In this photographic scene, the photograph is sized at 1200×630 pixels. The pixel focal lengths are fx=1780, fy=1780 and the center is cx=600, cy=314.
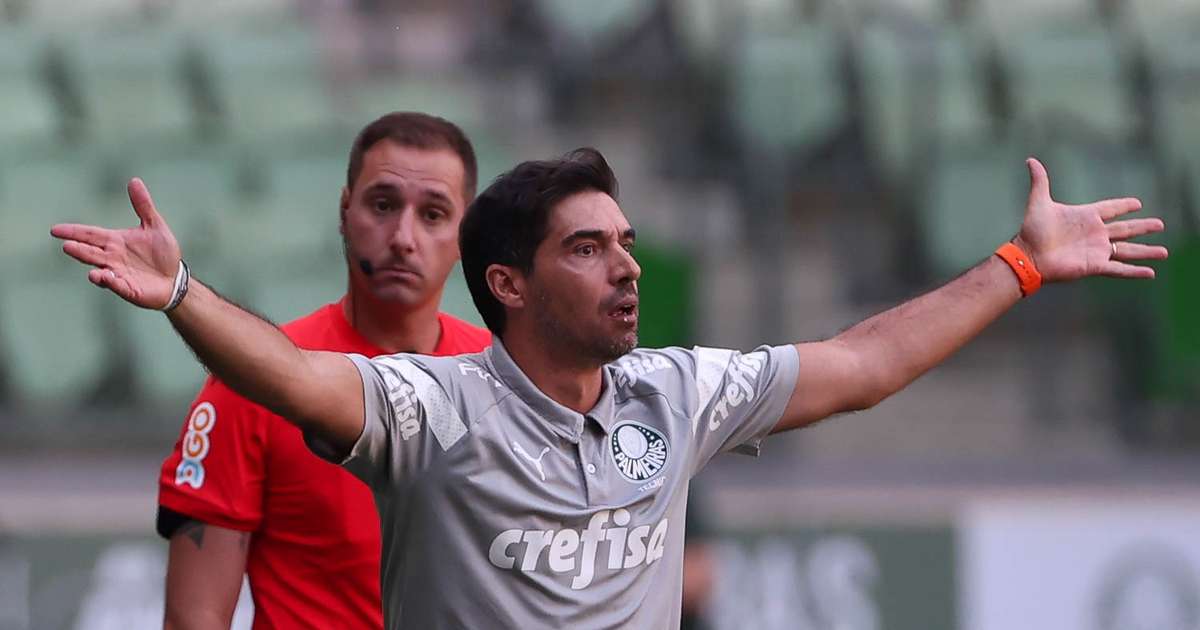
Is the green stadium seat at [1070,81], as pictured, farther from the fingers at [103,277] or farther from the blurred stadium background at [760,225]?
→ the fingers at [103,277]

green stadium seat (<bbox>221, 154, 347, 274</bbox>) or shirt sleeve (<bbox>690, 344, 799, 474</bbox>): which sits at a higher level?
green stadium seat (<bbox>221, 154, 347, 274</bbox>)

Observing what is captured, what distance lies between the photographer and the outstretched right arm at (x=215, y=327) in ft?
8.93

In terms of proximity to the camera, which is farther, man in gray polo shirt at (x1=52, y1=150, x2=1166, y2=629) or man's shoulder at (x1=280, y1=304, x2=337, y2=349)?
man's shoulder at (x1=280, y1=304, x2=337, y2=349)

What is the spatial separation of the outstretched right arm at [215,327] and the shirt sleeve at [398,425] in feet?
0.23

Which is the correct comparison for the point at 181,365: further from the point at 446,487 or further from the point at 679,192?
the point at 446,487

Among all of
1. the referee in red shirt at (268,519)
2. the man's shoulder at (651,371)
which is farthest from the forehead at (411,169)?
the man's shoulder at (651,371)

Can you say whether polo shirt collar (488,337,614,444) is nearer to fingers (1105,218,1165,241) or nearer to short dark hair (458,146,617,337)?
short dark hair (458,146,617,337)

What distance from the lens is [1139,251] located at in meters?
3.56

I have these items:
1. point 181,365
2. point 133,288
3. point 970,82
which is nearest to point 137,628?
point 181,365

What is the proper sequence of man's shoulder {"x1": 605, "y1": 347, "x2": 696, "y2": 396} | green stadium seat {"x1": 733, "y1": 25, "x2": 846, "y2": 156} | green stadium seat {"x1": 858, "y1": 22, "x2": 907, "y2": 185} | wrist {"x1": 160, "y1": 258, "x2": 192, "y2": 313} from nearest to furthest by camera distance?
wrist {"x1": 160, "y1": 258, "x2": 192, "y2": 313}, man's shoulder {"x1": 605, "y1": 347, "x2": 696, "y2": 396}, green stadium seat {"x1": 733, "y1": 25, "x2": 846, "y2": 156}, green stadium seat {"x1": 858, "y1": 22, "x2": 907, "y2": 185}

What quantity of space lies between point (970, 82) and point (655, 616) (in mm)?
7177

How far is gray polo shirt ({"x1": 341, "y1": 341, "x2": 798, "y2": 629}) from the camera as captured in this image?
9.90ft

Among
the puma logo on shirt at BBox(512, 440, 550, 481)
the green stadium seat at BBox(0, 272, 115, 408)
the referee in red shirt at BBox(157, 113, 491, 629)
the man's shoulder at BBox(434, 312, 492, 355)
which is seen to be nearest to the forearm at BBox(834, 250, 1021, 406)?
the puma logo on shirt at BBox(512, 440, 550, 481)

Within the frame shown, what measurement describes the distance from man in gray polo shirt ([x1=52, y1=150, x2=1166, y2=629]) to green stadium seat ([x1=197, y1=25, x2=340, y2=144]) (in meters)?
6.80
